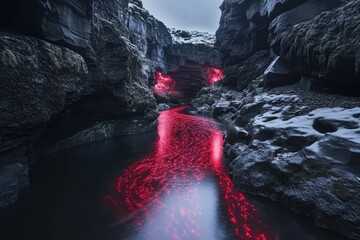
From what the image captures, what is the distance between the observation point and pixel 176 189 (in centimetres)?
1109

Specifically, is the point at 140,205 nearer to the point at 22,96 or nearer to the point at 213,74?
the point at 22,96

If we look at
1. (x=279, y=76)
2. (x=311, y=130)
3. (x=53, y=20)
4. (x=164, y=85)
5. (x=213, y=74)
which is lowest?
(x=164, y=85)

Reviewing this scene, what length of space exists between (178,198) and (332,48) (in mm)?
10978

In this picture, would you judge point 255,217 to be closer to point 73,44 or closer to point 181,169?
point 181,169

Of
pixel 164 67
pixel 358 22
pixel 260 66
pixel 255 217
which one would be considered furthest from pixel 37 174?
pixel 164 67

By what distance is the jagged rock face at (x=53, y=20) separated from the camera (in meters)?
9.73

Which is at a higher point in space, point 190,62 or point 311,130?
point 190,62

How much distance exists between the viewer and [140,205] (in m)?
9.41

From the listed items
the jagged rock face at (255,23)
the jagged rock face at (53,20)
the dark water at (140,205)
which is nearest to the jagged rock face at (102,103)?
the dark water at (140,205)

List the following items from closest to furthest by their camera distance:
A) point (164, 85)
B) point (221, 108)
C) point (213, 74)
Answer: point (221, 108) → point (164, 85) → point (213, 74)

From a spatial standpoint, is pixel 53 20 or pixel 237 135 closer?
pixel 53 20

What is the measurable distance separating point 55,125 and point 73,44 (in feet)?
19.0

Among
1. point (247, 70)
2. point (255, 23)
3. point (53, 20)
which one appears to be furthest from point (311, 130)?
point (255, 23)

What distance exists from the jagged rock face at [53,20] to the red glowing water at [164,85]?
49.4 m
